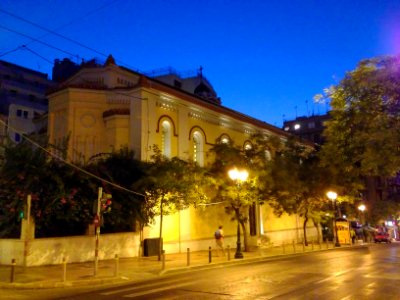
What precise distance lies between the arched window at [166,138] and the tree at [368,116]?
51.7 ft

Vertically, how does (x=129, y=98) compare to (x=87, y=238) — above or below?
above

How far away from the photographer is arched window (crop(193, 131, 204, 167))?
101ft

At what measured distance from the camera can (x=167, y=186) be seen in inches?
870

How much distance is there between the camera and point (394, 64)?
10.9m

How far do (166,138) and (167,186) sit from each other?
6.61 metres

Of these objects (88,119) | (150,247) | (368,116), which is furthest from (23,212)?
(368,116)

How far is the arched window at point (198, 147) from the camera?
3080 centimetres

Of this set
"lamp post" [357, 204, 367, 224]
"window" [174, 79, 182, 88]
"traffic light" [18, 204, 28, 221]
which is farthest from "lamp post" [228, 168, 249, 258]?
"lamp post" [357, 204, 367, 224]

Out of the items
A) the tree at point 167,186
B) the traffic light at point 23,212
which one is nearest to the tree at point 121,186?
the tree at point 167,186

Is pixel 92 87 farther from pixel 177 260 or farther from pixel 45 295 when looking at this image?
pixel 45 295

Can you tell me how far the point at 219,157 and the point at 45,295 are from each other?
17262mm

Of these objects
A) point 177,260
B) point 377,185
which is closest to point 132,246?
point 177,260

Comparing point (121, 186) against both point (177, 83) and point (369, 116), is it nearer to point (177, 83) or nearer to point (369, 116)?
point (369, 116)

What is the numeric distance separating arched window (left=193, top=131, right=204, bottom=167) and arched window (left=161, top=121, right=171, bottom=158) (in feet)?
10.2
